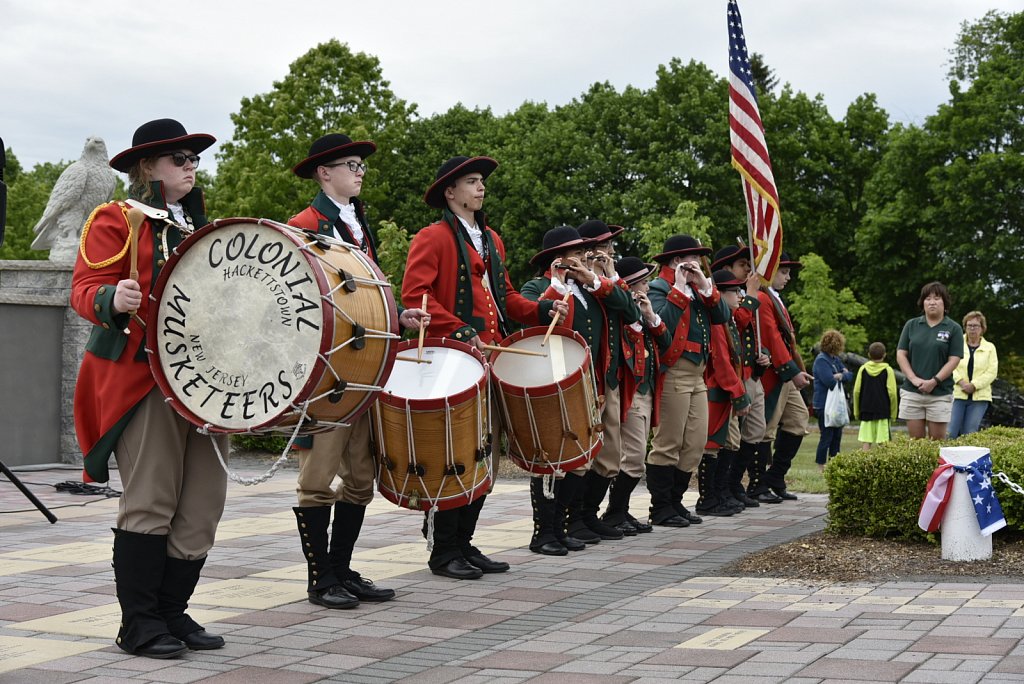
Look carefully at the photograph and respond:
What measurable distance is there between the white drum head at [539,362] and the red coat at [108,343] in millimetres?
2371

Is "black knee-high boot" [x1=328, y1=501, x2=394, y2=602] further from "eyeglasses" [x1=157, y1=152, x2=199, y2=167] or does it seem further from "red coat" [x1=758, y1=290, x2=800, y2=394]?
"red coat" [x1=758, y1=290, x2=800, y2=394]

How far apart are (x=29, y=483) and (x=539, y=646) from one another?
8.19 metres

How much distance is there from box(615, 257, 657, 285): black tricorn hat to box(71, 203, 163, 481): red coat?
4865mm

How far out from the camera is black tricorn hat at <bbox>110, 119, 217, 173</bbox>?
543cm

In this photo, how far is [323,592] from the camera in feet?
21.2

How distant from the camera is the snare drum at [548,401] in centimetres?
707

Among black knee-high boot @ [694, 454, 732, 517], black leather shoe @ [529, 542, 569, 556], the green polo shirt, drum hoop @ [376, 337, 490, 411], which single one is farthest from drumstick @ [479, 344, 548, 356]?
the green polo shirt

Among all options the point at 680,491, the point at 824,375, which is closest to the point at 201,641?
the point at 680,491

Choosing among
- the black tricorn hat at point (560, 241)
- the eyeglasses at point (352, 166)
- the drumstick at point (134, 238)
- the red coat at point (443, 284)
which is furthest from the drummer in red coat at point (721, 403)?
the drumstick at point (134, 238)

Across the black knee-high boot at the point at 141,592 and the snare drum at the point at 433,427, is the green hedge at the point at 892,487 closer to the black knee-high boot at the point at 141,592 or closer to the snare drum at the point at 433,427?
the snare drum at the point at 433,427

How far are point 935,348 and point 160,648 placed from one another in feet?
30.2

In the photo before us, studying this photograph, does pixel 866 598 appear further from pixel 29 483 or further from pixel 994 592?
pixel 29 483

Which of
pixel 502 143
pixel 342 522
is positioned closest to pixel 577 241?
pixel 342 522

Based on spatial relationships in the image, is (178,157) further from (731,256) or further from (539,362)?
(731,256)
